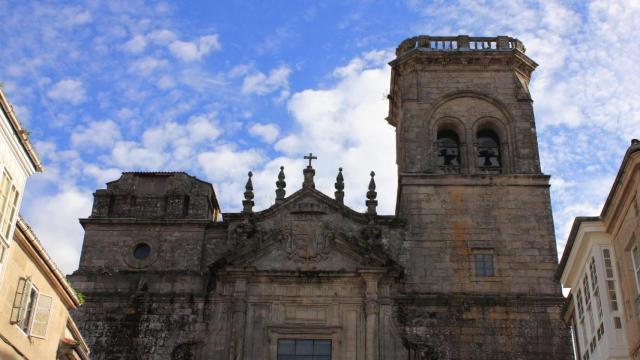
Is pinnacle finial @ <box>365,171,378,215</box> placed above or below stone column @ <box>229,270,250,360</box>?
above

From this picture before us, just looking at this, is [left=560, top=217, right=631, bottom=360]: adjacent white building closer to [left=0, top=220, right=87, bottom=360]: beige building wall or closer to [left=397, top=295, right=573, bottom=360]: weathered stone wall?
[left=397, top=295, right=573, bottom=360]: weathered stone wall

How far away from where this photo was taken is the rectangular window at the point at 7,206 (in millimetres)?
12867

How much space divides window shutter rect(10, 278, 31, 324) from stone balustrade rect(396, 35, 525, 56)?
1430 cm

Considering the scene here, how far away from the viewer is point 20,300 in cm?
1415

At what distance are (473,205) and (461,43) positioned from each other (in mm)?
5334

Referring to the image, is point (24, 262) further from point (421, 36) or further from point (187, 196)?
point (421, 36)

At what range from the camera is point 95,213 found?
2266 cm

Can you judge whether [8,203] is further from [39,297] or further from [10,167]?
[39,297]

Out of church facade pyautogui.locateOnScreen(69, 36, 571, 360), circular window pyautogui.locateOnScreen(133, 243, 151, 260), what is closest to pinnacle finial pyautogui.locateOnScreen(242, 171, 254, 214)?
church facade pyautogui.locateOnScreen(69, 36, 571, 360)

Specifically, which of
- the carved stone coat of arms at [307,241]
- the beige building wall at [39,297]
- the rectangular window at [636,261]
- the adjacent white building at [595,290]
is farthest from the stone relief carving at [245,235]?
the rectangular window at [636,261]

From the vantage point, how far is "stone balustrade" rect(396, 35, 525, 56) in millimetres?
25250

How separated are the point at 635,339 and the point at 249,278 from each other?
10.1 metres

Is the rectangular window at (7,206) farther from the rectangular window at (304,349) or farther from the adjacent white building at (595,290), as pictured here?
the adjacent white building at (595,290)

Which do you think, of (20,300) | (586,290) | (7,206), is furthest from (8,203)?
(586,290)
